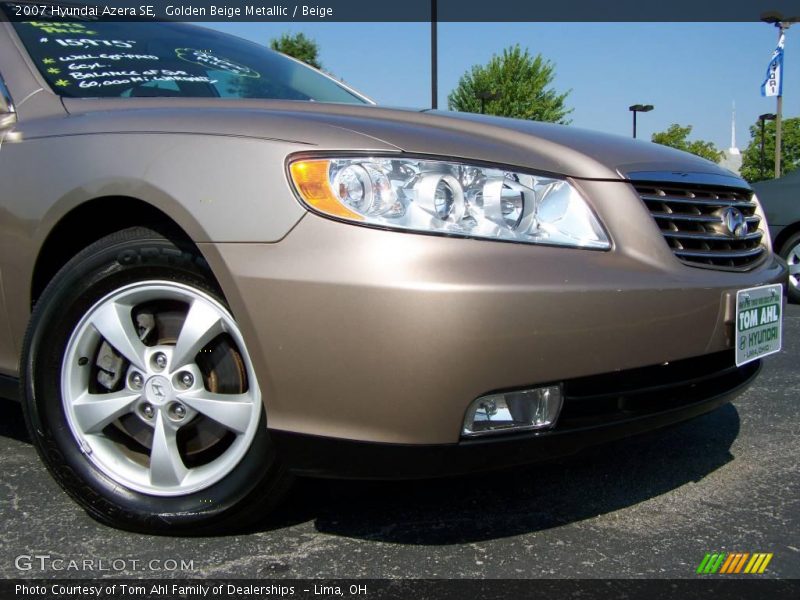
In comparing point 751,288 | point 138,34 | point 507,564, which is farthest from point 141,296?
point 751,288

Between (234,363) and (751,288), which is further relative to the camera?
(751,288)

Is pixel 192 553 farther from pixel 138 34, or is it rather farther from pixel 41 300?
pixel 138 34

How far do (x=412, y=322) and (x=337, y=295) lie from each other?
178 millimetres

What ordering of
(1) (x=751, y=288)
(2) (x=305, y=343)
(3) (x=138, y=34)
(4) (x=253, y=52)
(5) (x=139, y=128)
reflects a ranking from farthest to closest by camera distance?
1. (4) (x=253, y=52)
2. (3) (x=138, y=34)
3. (1) (x=751, y=288)
4. (5) (x=139, y=128)
5. (2) (x=305, y=343)

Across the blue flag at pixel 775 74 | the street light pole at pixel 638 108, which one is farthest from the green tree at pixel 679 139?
the blue flag at pixel 775 74

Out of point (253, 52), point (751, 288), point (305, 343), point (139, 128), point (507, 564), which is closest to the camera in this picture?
Result: point (305, 343)

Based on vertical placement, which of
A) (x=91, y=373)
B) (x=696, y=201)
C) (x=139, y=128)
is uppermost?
(x=139, y=128)

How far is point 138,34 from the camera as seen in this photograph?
121 inches

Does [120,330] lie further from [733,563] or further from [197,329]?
[733,563]

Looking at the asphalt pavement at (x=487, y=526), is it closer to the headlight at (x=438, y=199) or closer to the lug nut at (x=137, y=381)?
the lug nut at (x=137, y=381)

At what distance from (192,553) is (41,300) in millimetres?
815

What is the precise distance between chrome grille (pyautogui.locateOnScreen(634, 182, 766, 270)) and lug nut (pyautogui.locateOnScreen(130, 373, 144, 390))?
144cm

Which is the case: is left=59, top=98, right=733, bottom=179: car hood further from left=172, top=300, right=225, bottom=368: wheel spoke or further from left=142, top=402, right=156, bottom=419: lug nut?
left=142, top=402, right=156, bottom=419: lug nut

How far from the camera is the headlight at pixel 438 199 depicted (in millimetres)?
1835
